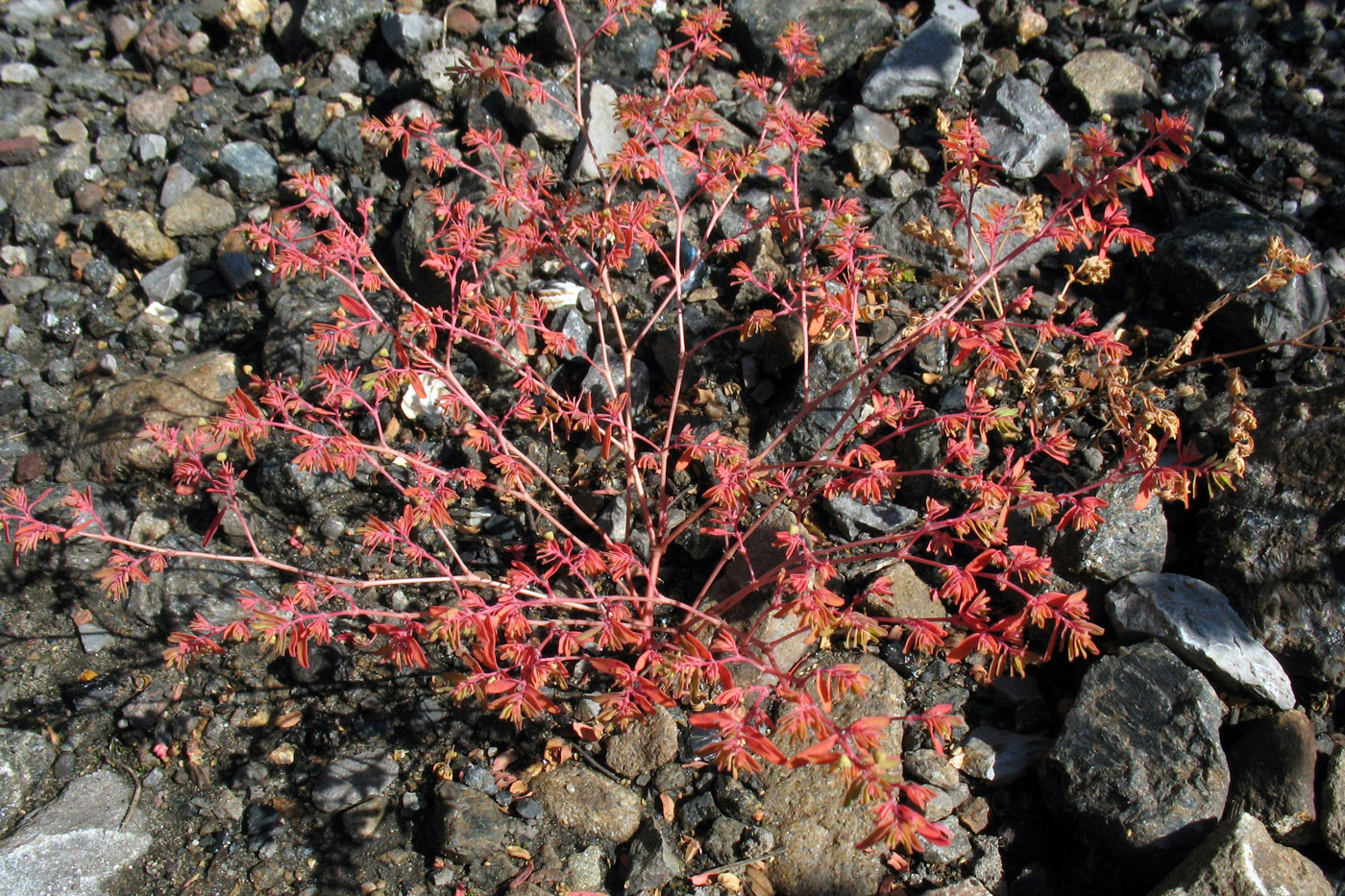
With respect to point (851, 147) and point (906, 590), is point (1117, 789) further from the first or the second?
point (851, 147)

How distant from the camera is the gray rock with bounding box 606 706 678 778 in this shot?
2666 millimetres

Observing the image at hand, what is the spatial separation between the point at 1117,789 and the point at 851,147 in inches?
108

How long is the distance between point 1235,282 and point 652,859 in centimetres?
282

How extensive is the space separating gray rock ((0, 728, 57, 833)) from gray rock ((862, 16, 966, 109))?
4.03 m

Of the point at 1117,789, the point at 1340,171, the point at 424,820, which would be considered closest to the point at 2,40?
the point at 424,820

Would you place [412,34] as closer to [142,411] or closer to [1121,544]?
[142,411]

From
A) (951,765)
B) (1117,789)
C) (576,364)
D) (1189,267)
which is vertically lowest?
(951,765)

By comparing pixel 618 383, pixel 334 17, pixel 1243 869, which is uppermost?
pixel 334 17

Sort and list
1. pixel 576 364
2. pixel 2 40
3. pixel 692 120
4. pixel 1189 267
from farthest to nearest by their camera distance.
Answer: pixel 2 40, pixel 576 364, pixel 1189 267, pixel 692 120

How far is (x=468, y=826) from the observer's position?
2477 mm

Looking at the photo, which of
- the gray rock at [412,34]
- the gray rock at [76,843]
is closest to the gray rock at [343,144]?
the gray rock at [412,34]

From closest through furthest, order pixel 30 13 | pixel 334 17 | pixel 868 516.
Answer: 1. pixel 868 516
2. pixel 334 17
3. pixel 30 13

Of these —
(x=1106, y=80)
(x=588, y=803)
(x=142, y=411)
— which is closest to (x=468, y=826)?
(x=588, y=803)

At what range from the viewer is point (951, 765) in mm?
2627
